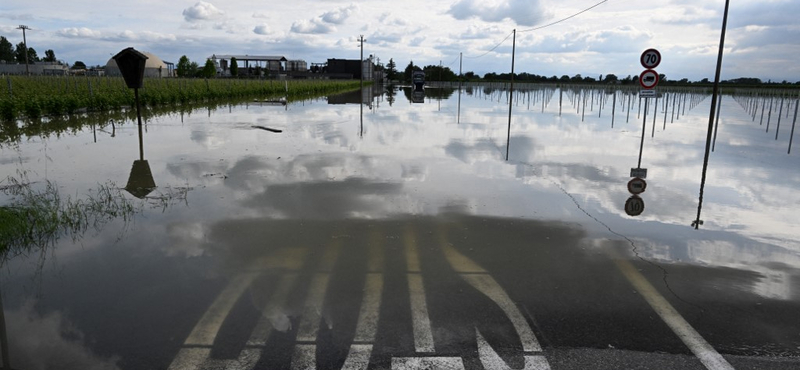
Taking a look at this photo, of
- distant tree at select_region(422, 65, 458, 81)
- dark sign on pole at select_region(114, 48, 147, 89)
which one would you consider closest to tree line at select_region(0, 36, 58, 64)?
distant tree at select_region(422, 65, 458, 81)

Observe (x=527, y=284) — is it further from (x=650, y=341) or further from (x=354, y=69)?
(x=354, y=69)

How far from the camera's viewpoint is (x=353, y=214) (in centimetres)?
763

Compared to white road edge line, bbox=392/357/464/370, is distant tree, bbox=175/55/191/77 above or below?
above

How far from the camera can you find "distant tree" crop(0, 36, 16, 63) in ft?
418

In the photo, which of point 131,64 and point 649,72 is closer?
point 649,72

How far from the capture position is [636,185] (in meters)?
10.2

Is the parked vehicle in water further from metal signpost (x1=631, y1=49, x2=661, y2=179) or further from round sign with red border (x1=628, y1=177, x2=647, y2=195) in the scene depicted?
round sign with red border (x1=628, y1=177, x2=647, y2=195)

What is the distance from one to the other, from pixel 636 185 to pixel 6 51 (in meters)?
159

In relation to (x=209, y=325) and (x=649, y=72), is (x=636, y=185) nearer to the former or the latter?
(x=649, y=72)

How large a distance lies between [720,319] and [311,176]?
749 cm

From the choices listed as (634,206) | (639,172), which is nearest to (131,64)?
(639,172)

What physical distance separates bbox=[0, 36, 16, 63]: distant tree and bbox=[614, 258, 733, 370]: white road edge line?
157m

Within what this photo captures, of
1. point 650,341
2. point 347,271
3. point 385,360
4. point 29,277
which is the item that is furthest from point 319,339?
point 29,277

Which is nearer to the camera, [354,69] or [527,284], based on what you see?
[527,284]
